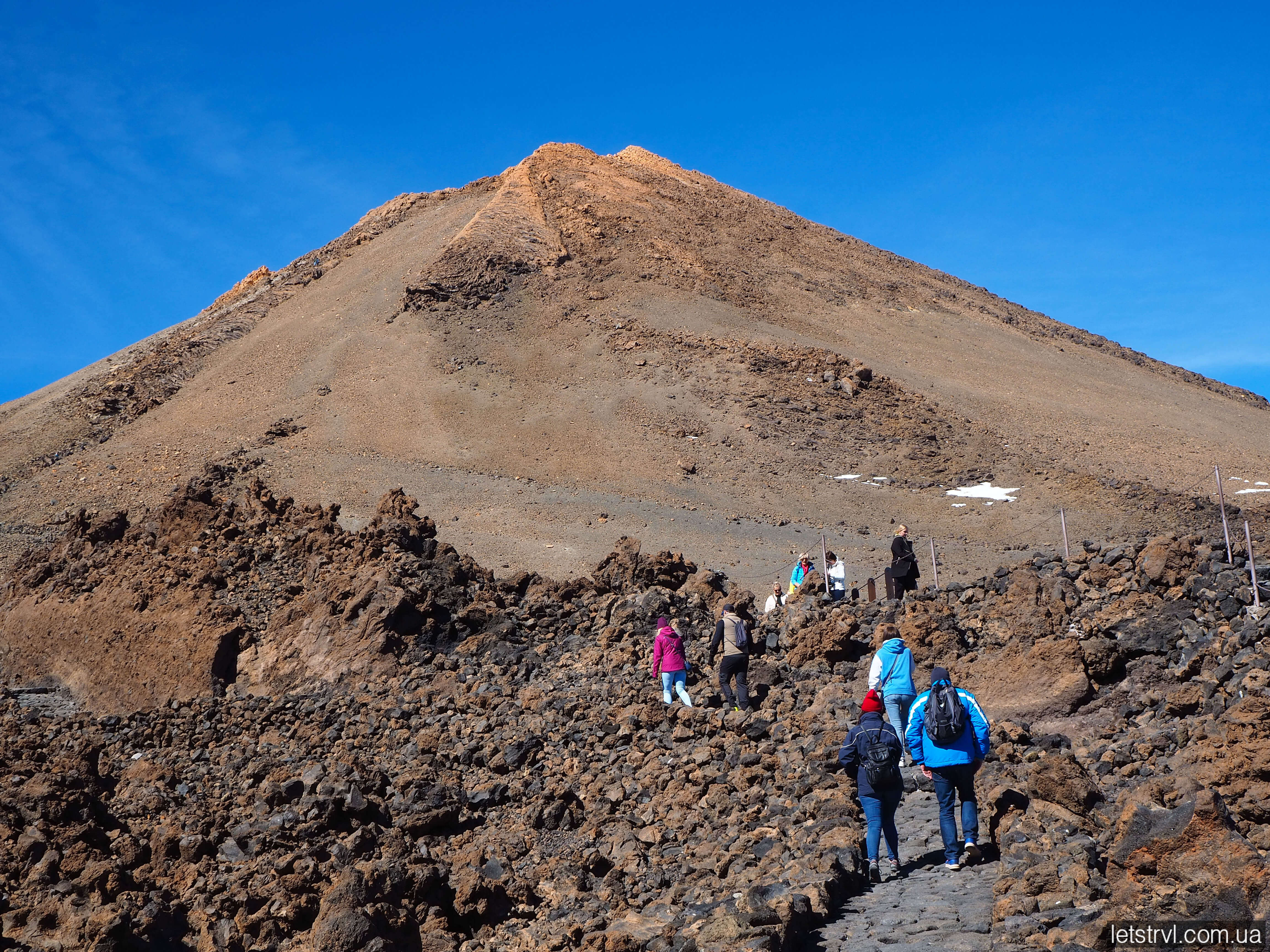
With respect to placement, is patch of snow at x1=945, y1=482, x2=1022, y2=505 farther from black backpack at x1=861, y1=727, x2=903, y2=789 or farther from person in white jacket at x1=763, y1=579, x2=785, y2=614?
black backpack at x1=861, y1=727, x2=903, y2=789

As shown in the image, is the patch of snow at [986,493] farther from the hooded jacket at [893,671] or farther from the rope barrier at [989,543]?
the hooded jacket at [893,671]

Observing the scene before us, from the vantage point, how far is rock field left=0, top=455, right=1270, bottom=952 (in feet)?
19.3

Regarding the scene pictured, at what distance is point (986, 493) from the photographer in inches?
1280

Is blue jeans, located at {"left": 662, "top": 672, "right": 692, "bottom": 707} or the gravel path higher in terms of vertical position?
blue jeans, located at {"left": 662, "top": 672, "right": 692, "bottom": 707}

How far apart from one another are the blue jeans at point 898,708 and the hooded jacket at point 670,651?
316 cm

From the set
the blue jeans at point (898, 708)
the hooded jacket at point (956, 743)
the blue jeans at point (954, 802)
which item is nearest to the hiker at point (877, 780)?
the hooded jacket at point (956, 743)

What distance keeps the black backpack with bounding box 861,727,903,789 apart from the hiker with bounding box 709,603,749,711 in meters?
3.66

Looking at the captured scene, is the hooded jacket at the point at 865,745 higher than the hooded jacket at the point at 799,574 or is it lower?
lower

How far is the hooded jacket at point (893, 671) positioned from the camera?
829 centimetres

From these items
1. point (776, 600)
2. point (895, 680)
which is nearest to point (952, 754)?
point (895, 680)

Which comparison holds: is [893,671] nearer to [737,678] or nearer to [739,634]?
[739,634]

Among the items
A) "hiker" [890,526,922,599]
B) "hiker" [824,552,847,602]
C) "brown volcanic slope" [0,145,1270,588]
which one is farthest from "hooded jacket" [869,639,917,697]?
"brown volcanic slope" [0,145,1270,588]

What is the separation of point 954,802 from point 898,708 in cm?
169

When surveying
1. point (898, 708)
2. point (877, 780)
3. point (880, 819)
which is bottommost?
point (880, 819)
